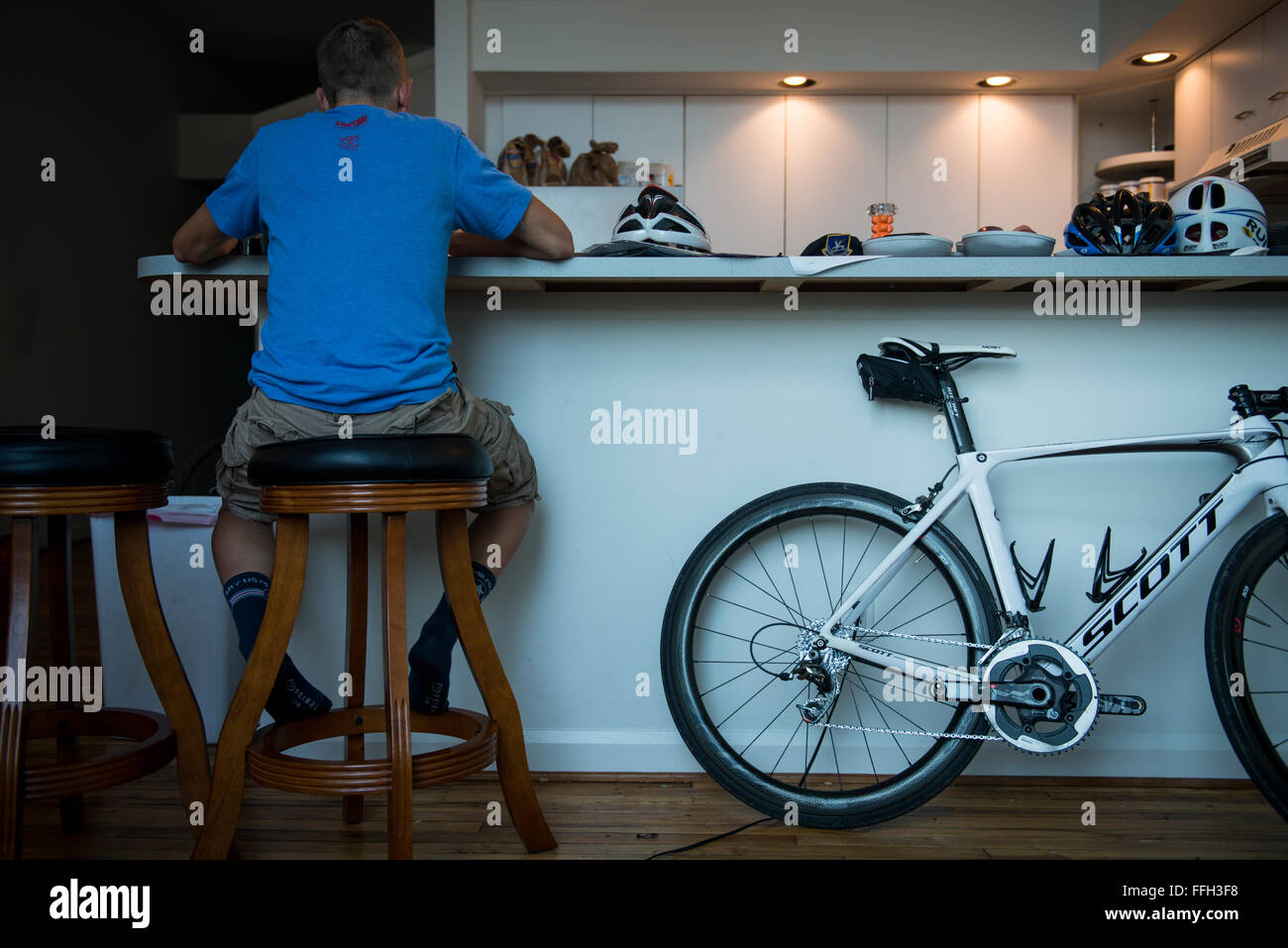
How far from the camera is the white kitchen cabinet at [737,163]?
14.6 feet

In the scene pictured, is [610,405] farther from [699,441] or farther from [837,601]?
[837,601]

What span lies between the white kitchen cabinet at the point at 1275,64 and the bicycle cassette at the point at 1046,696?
284cm

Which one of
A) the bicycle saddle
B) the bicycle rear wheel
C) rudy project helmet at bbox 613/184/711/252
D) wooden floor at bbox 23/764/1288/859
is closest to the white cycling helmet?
the bicycle saddle

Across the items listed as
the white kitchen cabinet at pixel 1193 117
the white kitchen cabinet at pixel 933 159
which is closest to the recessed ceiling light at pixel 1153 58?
the white kitchen cabinet at pixel 1193 117

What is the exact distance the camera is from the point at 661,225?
1.64 metres

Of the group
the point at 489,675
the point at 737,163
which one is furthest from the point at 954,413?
the point at 737,163

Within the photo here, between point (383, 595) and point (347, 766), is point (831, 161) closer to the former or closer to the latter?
point (383, 595)

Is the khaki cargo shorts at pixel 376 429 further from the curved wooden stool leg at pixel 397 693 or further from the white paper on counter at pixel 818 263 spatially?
the white paper on counter at pixel 818 263

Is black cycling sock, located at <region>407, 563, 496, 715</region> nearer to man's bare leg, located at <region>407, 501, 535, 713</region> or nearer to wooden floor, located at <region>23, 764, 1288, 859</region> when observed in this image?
man's bare leg, located at <region>407, 501, 535, 713</region>

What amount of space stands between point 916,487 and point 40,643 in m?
2.47

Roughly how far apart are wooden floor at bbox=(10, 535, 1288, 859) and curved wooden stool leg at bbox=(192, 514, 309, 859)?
0.81 feet

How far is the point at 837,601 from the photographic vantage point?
1.85 metres

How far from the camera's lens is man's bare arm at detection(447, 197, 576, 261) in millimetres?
1502
